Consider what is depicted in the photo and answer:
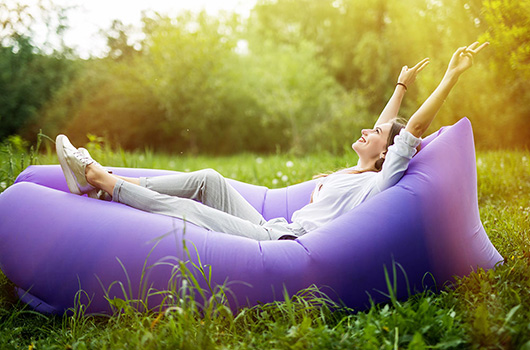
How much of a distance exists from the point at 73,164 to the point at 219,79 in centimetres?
961

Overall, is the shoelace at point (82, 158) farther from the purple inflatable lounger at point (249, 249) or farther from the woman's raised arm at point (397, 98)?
the woman's raised arm at point (397, 98)

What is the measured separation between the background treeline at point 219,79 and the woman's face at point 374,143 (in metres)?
4.72

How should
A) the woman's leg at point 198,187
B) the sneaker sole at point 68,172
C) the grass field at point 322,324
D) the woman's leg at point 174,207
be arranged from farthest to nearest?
the woman's leg at point 198,187, the sneaker sole at point 68,172, the woman's leg at point 174,207, the grass field at point 322,324

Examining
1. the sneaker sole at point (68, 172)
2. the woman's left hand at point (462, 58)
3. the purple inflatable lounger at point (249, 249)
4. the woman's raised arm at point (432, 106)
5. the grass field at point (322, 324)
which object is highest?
the woman's left hand at point (462, 58)

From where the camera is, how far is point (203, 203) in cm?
244

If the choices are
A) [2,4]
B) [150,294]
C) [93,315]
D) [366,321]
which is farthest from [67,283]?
[2,4]

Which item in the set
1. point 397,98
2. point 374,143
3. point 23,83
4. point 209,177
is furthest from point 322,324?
point 23,83

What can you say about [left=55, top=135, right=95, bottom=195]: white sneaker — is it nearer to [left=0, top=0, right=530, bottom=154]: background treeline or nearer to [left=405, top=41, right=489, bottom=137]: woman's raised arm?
[left=405, top=41, right=489, bottom=137]: woman's raised arm

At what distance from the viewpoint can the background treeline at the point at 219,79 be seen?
9.36 m

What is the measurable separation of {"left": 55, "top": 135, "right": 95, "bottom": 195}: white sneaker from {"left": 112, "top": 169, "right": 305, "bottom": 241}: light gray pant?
20cm

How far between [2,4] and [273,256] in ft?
27.4

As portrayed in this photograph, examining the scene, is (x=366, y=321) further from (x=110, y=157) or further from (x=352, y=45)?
(x=352, y=45)

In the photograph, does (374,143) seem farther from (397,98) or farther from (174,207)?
(174,207)

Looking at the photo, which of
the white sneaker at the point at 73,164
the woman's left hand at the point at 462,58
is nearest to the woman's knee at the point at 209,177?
the white sneaker at the point at 73,164
